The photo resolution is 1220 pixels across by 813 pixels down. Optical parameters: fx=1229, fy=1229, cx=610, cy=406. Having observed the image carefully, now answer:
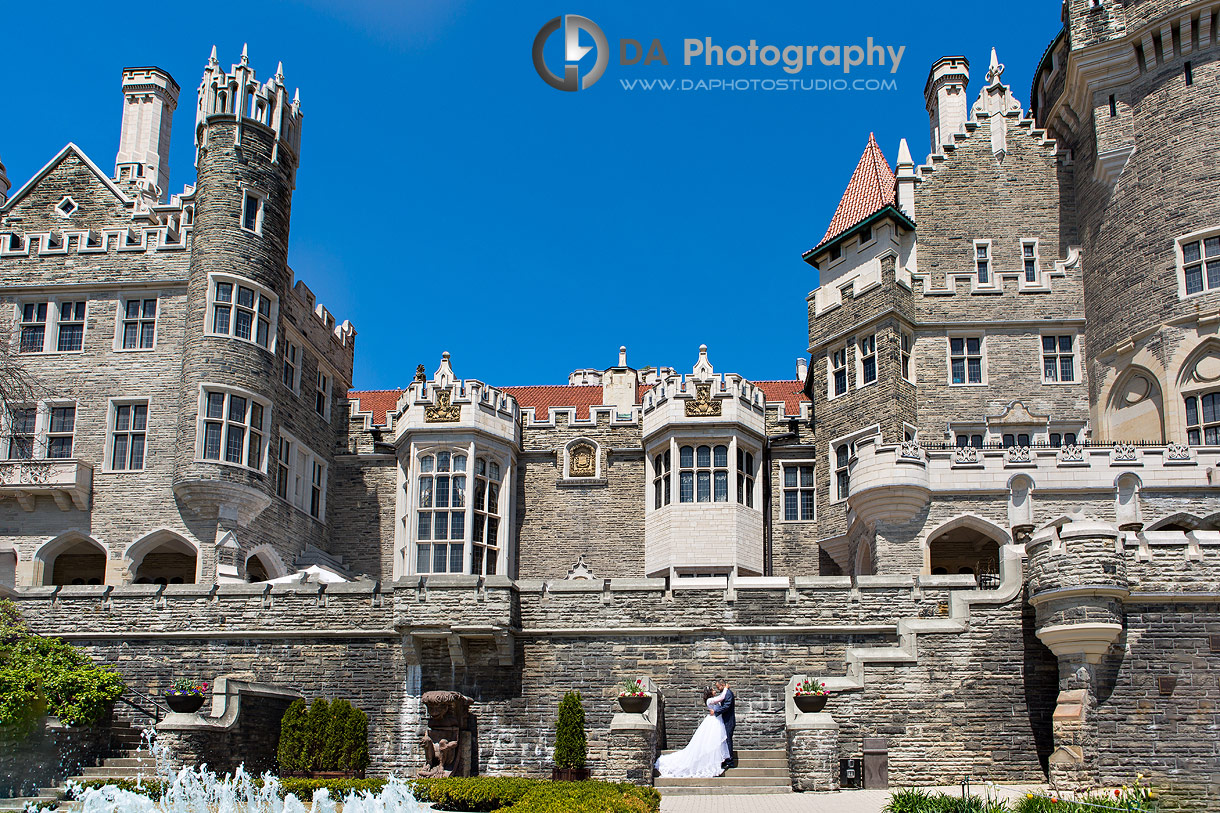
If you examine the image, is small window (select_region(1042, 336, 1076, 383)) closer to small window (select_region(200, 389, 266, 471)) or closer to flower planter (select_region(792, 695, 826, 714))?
flower planter (select_region(792, 695, 826, 714))

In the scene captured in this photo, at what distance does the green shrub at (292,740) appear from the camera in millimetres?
22109

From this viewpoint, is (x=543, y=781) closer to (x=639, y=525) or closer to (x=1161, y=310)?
(x=639, y=525)

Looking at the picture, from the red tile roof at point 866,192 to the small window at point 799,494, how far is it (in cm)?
657

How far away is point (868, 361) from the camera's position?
31641mm

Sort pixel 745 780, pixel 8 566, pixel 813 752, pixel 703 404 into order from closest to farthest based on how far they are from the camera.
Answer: pixel 813 752, pixel 745 780, pixel 8 566, pixel 703 404

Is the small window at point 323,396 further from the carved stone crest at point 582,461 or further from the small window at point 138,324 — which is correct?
the carved stone crest at point 582,461

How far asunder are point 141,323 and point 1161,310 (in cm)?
2528

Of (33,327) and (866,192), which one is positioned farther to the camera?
(866,192)

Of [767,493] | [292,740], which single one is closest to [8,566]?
[292,740]

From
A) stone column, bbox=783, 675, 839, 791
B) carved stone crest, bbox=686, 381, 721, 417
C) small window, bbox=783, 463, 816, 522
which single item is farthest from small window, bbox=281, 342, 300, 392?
stone column, bbox=783, 675, 839, 791

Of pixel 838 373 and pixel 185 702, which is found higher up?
pixel 838 373

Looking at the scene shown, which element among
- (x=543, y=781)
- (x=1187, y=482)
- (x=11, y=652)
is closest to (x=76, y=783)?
(x=11, y=652)

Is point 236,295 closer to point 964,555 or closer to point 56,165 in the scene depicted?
point 56,165

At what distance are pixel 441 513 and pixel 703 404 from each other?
7398 mm
